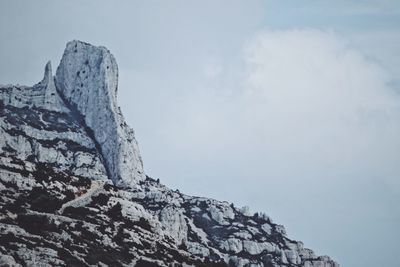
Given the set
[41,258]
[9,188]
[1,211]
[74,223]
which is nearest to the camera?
[41,258]

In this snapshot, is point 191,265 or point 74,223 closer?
point 74,223

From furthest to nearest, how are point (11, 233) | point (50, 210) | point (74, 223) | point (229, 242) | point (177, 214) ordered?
point (229, 242)
point (177, 214)
point (50, 210)
point (74, 223)
point (11, 233)

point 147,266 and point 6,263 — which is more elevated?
point 147,266

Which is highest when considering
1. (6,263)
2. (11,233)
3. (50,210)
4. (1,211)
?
(50,210)

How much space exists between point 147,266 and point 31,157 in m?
123

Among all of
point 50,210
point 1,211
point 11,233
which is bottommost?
point 11,233

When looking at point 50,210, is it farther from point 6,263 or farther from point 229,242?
point 229,242

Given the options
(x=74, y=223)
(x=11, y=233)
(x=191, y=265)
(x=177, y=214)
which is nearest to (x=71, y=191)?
(x=74, y=223)

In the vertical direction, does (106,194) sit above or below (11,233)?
above

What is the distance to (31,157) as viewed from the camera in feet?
639

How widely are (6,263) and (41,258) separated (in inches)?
246

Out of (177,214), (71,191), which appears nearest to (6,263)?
(71,191)

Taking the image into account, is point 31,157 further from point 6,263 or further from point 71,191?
point 6,263

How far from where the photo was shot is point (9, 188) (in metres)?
102
